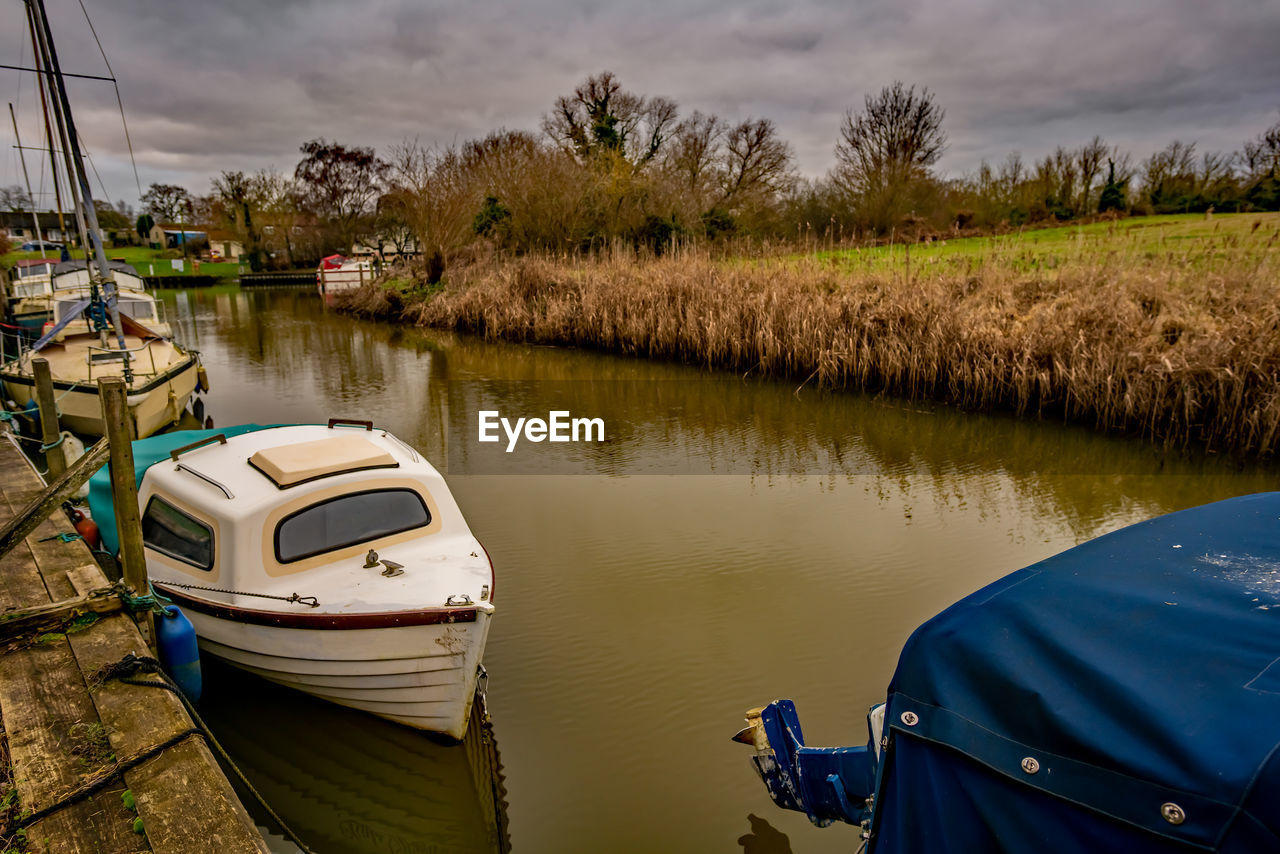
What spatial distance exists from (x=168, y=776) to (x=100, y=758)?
36cm

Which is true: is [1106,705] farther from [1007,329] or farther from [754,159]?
[754,159]

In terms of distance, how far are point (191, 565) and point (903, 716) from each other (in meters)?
5.05

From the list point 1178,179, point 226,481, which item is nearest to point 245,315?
point 226,481

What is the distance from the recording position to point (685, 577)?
702 centimetres

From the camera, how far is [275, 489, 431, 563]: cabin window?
5.03 metres

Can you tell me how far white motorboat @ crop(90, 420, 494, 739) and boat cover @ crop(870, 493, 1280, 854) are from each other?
9.44 feet

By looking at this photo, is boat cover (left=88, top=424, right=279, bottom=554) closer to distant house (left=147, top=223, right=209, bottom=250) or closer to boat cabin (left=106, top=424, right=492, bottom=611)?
boat cabin (left=106, top=424, right=492, bottom=611)

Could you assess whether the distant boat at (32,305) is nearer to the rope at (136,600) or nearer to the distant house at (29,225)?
the rope at (136,600)

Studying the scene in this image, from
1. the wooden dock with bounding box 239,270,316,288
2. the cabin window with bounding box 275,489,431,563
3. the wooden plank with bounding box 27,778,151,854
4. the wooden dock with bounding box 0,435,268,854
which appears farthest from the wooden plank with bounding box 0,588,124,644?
the wooden dock with bounding box 239,270,316,288

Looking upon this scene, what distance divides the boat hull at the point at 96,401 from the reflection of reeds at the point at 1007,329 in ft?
33.6

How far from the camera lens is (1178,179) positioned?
2628 cm

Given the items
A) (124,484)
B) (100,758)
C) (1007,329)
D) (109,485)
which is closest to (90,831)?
(100,758)

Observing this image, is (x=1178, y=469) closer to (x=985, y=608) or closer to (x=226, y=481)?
(x=985, y=608)

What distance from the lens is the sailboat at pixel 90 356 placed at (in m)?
11.3
